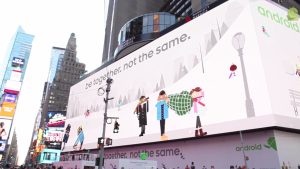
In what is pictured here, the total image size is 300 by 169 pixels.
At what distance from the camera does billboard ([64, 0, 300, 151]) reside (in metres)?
21.0

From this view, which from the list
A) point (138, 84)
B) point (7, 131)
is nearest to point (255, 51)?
point (138, 84)

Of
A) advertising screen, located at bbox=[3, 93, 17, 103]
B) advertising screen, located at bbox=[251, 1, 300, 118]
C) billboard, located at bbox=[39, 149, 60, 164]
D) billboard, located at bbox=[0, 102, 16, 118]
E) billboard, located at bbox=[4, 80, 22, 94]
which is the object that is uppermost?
billboard, located at bbox=[4, 80, 22, 94]

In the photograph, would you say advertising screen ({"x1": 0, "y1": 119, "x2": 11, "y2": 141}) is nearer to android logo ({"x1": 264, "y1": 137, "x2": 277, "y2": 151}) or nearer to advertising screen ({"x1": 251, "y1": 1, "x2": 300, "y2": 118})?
android logo ({"x1": 264, "y1": 137, "x2": 277, "y2": 151})

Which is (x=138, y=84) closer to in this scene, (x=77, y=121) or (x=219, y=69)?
(x=219, y=69)

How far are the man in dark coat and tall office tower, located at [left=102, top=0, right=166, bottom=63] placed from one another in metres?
49.0

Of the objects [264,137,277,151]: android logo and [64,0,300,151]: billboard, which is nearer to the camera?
[264,137,277,151]: android logo

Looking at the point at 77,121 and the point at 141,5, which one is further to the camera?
the point at 141,5

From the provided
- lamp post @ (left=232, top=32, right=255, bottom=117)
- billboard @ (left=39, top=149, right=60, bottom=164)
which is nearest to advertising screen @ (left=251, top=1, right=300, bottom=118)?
lamp post @ (left=232, top=32, right=255, bottom=117)

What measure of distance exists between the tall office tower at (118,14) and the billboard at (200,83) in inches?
1785

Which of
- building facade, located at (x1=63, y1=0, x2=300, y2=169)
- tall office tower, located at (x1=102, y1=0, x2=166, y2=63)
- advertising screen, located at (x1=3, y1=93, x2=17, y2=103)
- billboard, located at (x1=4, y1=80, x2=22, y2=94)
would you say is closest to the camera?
building facade, located at (x1=63, y1=0, x2=300, y2=169)

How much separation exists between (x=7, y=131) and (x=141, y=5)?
167ft

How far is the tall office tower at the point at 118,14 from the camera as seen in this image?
79688 mm

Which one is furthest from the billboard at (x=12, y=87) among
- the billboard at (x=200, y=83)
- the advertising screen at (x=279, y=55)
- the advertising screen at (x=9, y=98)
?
the advertising screen at (x=279, y=55)

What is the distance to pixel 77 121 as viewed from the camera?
43.6m
